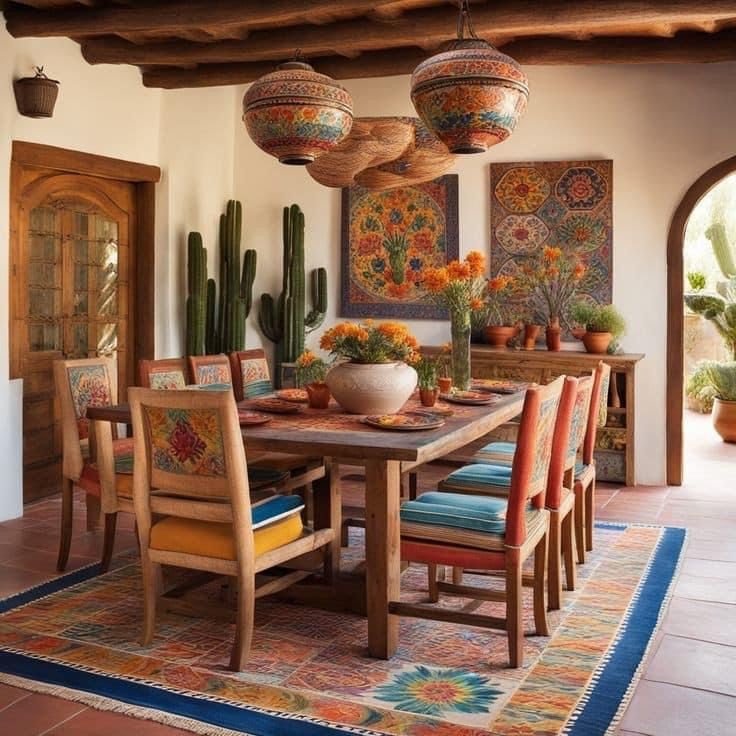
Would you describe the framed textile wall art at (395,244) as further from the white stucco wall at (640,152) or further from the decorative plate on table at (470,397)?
the decorative plate on table at (470,397)

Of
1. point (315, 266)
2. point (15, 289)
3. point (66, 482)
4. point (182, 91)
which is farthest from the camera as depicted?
point (315, 266)

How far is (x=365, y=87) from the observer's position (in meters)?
6.83

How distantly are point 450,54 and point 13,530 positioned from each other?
3.49 m

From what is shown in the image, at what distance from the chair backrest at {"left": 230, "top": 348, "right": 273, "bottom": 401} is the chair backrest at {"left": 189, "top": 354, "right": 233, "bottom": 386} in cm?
7

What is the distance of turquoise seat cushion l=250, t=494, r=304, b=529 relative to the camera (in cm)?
308

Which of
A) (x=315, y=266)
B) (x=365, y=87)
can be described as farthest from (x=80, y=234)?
(x=365, y=87)

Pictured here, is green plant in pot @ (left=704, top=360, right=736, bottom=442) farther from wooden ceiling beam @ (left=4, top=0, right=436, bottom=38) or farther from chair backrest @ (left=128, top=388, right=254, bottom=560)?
chair backrest @ (left=128, top=388, right=254, bottom=560)

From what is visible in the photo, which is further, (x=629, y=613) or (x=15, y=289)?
(x=15, y=289)

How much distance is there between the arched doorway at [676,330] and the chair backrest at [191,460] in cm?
402

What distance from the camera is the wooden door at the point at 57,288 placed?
549 centimetres

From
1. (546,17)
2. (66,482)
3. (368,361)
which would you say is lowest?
(66,482)

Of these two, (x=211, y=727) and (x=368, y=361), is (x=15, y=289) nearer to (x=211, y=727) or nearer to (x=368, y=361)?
(x=368, y=361)

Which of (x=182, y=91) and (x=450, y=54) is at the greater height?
(x=182, y=91)

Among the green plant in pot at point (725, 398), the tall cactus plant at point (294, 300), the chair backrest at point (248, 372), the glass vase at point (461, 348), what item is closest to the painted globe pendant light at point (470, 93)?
the glass vase at point (461, 348)
